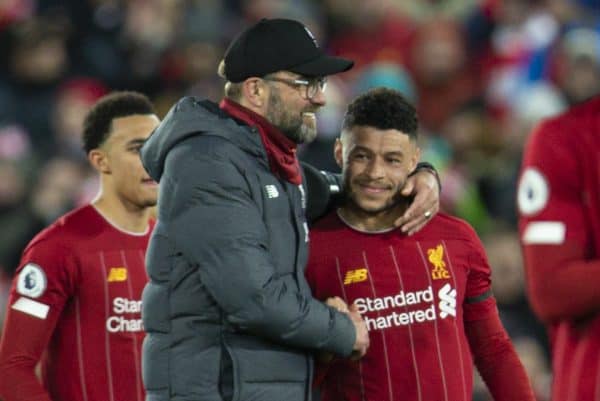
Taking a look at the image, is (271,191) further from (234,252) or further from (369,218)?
(369,218)

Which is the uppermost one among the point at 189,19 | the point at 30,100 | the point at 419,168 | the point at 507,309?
the point at 189,19

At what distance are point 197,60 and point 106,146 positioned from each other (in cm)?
446

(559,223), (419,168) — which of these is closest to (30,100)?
(419,168)

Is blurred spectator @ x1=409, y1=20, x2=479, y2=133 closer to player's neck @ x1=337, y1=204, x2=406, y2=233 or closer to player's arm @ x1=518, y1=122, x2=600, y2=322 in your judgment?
player's neck @ x1=337, y1=204, x2=406, y2=233

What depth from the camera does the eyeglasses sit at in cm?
362

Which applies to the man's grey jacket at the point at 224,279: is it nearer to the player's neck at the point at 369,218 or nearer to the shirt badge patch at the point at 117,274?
the player's neck at the point at 369,218

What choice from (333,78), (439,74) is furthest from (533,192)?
(439,74)

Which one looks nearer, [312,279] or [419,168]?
[312,279]

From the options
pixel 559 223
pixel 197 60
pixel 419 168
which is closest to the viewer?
pixel 559 223

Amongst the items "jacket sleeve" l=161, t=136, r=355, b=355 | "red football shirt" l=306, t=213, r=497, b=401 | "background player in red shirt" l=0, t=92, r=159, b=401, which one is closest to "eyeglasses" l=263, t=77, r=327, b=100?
"jacket sleeve" l=161, t=136, r=355, b=355

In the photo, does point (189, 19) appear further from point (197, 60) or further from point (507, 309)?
point (507, 309)

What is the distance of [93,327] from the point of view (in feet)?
14.3

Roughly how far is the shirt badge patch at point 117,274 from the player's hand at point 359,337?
1050mm

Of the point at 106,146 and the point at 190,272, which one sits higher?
the point at 106,146
